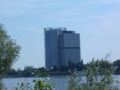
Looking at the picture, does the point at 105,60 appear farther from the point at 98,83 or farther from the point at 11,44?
the point at 11,44

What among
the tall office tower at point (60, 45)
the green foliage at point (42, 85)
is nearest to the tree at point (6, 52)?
the tall office tower at point (60, 45)

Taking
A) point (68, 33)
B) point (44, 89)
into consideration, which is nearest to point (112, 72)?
point (44, 89)

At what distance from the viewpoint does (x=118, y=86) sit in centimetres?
1104

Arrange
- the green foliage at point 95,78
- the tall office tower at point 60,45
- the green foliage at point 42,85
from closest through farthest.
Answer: the green foliage at point 42,85, the green foliage at point 95,78, the tall office tower at point 60,45

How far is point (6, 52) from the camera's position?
3556 centimetres

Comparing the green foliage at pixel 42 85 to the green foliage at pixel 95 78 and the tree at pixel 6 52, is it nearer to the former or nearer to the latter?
the green foliage at pixel 95 78

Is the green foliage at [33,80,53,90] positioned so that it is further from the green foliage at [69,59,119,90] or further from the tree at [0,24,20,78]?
the tree at [0,24,20,78]

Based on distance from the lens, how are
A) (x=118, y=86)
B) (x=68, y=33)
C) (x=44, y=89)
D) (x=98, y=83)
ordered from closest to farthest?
(x=44, y=89), (x=98, y=83), (x=118, y=86), (x=68, y=33)

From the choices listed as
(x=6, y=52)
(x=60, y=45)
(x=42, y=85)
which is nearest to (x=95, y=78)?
(x=42, y=85)

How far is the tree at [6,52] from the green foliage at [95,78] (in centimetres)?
2416

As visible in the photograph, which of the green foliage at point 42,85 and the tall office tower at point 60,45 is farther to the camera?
the tall office tower at point 60,45

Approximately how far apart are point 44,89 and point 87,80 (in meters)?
3.82

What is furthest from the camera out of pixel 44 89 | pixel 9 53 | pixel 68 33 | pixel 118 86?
pixel 68 33

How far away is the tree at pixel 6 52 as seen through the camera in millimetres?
35250
